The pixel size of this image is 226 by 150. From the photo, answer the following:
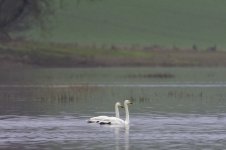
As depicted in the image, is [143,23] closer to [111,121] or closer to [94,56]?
[94,56]

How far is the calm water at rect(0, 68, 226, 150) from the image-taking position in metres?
27.5

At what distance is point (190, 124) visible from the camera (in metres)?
32.1

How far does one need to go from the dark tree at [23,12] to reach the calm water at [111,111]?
407 centimetres

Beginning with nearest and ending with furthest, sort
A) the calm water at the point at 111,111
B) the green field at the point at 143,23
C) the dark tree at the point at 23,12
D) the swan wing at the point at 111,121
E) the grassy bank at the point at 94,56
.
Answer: the calm water at the point at 111,111
the swan wing at the point at 111,121
the dark tree at the point at 23,12
the grassy bank at the point at 94,56
the green field at the point at 143,23

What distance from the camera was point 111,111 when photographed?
37.7m

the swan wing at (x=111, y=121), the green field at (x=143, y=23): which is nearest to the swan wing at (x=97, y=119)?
the swan wing at (x=111, y=121)

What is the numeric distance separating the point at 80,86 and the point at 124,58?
30910mm

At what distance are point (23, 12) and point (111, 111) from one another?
101 feet

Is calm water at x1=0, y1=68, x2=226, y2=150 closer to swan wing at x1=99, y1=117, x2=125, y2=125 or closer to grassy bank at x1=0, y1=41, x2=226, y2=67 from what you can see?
swan wing at x1=99, y1=117, x2=125, y2=125

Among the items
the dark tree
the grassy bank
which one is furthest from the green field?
the dark tree

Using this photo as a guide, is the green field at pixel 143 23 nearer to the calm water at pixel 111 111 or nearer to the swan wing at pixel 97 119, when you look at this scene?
the calm water at pixel 111 111

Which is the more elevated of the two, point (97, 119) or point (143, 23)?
point (143, 23)

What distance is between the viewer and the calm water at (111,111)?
27.5m

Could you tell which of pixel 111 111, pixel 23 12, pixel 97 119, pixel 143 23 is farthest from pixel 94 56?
pixel 97 119
